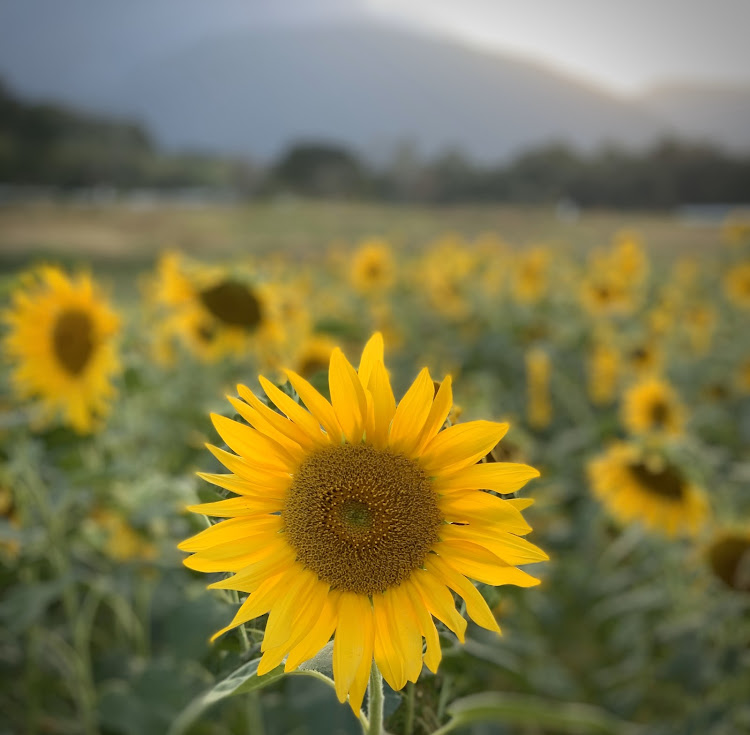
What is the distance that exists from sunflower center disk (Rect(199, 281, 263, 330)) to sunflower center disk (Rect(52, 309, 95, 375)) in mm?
473

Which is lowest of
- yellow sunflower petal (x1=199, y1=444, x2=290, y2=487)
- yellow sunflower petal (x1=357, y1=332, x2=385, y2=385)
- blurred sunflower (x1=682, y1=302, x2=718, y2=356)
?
yellow sunflower petal (x1=199, y1=444, x2=290, y2=487)

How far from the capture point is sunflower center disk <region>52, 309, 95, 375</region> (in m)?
1.65

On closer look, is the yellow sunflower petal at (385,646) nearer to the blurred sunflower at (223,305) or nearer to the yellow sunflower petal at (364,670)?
the yellow sunflower petal at (364,670)

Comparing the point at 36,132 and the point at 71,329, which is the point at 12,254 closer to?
the point at 36,132

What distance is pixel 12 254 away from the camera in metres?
5.87

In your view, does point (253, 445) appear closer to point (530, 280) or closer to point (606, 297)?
point (606, 297)

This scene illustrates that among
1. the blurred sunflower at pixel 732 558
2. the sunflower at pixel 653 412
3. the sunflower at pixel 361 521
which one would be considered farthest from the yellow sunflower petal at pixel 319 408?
the sunflower at pixel 653 412

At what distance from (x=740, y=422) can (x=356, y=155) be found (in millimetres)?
8762

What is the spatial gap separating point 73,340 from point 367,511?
1.29 meters

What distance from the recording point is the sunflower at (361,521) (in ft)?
1.90

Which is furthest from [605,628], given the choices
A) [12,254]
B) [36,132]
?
[36,132]

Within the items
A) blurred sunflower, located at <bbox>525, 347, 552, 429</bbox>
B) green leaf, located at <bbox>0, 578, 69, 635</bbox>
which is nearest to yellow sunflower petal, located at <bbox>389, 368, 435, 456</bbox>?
green leaf, located at <bbox>0, 578, 69, 635</bbox>

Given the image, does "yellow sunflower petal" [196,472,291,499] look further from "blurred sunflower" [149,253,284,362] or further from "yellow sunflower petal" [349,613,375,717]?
"blurred sunflower" [149,253,284,362]

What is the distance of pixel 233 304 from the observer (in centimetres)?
210
